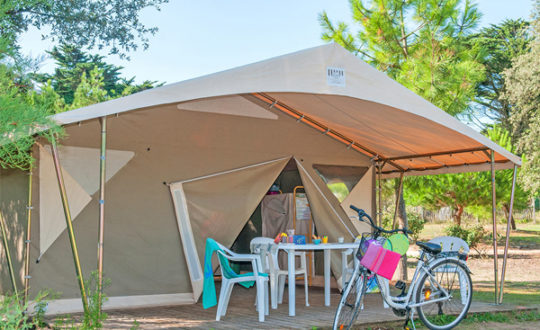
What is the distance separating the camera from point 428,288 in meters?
4.26

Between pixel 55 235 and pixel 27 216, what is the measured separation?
295mm

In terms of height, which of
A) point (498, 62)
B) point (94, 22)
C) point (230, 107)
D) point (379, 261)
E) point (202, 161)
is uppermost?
point (498, 62)

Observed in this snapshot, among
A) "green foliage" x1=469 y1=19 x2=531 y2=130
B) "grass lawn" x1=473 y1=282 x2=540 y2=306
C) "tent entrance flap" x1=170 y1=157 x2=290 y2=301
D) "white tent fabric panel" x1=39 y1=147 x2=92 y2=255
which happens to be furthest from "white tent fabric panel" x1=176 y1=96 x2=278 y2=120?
"green foliage" x1=469 y1=19 x2=531 y2=130

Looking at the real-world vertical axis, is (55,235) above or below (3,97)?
below

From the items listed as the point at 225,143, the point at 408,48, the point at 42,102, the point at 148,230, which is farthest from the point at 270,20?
the point at 42,102

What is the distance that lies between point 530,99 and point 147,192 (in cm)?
1158

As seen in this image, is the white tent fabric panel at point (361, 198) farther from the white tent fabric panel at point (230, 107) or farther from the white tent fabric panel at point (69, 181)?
the white tent fabric panel at point (69, 181)

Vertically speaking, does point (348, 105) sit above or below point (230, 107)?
below

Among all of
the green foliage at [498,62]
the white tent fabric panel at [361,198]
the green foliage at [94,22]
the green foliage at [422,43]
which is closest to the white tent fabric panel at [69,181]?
the white tent fabric panel at [361,198]

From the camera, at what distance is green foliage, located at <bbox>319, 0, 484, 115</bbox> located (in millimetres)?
8039

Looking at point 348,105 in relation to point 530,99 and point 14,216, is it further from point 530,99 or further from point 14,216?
point 530,99

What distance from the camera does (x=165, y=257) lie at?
18.1 ft

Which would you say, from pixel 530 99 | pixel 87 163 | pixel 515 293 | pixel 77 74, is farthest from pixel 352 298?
pixel 77 74

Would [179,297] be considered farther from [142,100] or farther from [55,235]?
[142,100]
